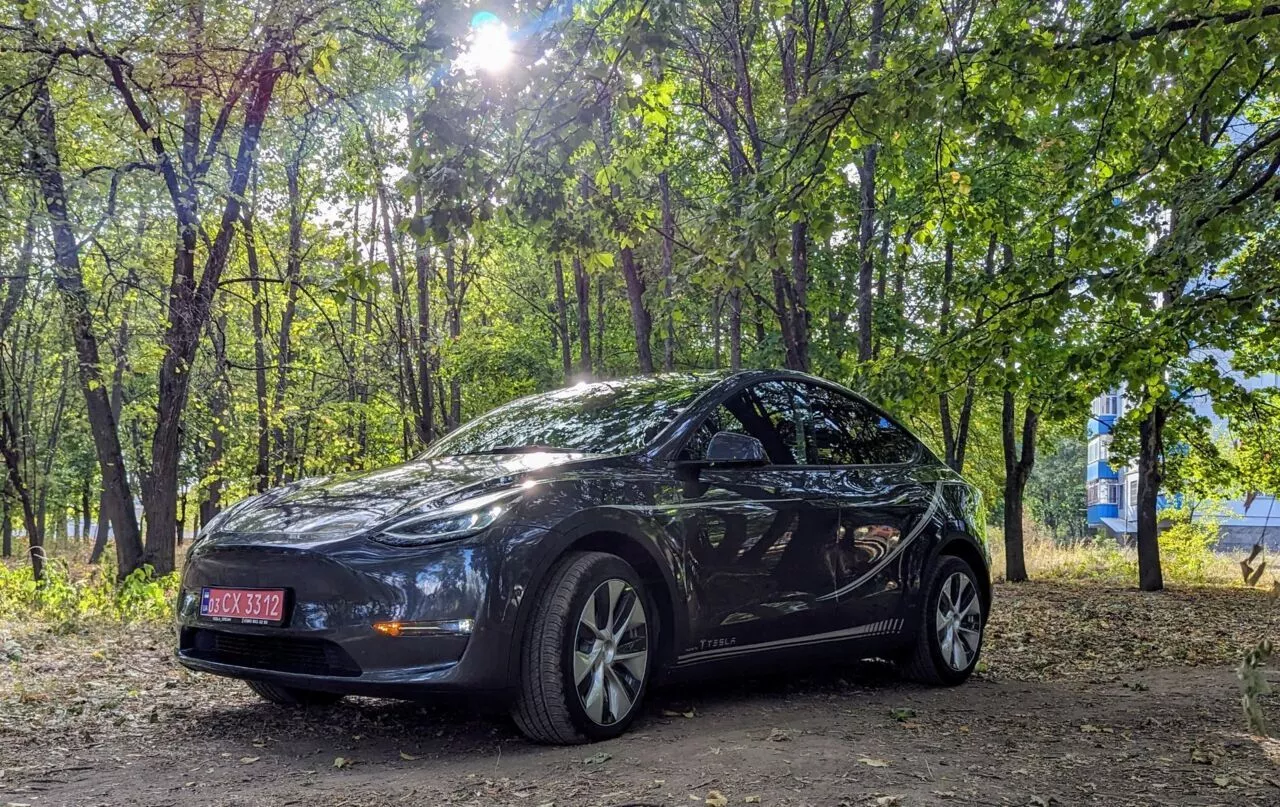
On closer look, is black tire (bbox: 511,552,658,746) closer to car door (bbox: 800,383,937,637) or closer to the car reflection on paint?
the car reflection on paint

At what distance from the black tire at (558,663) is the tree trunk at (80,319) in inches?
320

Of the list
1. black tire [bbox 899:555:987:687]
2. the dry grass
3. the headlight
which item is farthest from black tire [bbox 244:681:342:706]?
the dry grass

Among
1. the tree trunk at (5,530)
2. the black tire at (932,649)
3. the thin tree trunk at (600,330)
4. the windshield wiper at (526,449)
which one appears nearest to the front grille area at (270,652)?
the windshield wiper at (526,449)

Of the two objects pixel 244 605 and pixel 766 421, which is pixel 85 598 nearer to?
pixel 244 605

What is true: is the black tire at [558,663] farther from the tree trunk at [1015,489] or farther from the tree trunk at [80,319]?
the tree trunk at [1015,489]

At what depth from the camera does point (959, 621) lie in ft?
20.0

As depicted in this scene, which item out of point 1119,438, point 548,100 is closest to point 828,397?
point 548,100

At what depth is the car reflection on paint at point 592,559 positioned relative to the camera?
146 inches

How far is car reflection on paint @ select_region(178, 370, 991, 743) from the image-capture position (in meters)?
3.72

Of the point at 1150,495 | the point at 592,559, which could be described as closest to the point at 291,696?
the point at 592,559

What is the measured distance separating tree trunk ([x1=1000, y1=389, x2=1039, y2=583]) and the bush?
13842 millimetres

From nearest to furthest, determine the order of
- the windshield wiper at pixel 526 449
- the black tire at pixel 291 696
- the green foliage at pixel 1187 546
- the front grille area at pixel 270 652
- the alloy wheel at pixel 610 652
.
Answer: the front grille area at pixel 270 652, the alloy wheel at pixel 610 652, the windshield wiper at pixel 526 449, the black tire at pixel 291 696, the green foliage at pixel 1187 546

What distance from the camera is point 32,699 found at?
5.20 meters

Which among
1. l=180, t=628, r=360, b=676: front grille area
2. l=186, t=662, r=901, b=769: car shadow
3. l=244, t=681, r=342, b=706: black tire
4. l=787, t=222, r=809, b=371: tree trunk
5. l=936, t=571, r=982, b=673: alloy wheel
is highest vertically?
l=787, t=222, r=809, b=371: tree trunk
